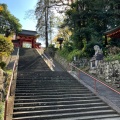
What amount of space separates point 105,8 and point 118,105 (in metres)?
15.0

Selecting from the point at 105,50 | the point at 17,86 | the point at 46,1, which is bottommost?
the point at 17,86

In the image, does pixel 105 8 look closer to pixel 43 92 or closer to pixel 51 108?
pixel 43 92

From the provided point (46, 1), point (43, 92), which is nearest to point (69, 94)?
point (43, 92)

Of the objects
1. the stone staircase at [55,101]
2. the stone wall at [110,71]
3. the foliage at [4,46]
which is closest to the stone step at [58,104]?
the stone staircase at [55,101]

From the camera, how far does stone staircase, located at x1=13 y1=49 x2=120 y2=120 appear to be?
8156mm

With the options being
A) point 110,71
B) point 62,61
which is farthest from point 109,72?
point 62,61

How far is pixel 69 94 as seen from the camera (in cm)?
1061

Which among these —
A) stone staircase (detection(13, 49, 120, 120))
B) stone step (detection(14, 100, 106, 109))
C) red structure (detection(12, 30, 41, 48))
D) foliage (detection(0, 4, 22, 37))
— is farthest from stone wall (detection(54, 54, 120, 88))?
red structure (detection(12, 30, 41, 48))

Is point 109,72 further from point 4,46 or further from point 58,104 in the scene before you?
point 4,46

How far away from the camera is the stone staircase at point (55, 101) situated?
8.16 m

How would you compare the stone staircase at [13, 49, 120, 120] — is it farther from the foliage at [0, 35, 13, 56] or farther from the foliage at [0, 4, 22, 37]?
the foliage at [0, 4, 22, 37]

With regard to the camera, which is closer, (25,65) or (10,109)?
(10,109)

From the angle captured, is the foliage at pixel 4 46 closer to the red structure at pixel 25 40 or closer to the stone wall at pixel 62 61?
the stone wall at pixel 62 61

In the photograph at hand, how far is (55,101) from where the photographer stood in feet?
31.4
